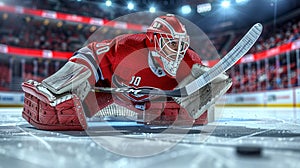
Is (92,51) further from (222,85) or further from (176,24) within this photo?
(222,85)

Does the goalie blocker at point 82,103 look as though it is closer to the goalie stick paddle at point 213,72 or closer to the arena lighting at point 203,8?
the goalie stick paddle at point 213,72

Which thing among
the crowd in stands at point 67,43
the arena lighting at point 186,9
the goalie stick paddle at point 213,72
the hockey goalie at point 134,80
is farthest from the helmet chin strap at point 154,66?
the crowd in stands at point 67,43

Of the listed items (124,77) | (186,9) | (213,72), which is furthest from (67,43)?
(213,72)

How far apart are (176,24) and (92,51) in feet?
1.60

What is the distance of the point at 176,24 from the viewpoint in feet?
5.41

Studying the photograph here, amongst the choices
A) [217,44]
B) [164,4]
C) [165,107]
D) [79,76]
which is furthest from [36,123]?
[217,44]

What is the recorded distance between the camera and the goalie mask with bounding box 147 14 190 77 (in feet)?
5.24

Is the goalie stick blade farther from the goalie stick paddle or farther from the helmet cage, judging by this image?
the helmet cage

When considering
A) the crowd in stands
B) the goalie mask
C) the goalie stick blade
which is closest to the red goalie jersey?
the goalie mask

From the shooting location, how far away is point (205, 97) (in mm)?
1659

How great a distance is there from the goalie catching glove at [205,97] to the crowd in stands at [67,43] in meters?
7.90

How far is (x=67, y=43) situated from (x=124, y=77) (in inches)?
467

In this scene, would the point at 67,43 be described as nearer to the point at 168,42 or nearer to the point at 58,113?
the point at 168,42

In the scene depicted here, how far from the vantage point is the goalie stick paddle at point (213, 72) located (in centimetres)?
145
